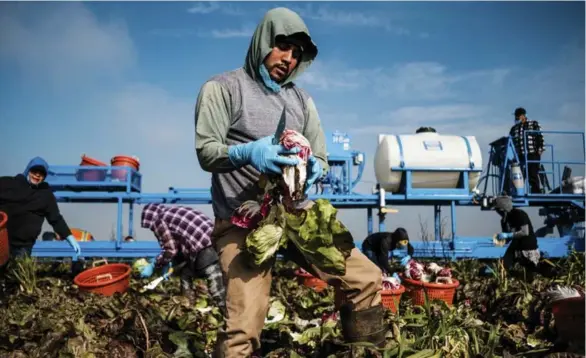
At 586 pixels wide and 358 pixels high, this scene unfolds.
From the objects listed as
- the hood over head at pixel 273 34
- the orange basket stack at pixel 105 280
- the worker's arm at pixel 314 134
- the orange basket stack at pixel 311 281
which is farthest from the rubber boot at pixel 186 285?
the hood over head at pixel 273 34

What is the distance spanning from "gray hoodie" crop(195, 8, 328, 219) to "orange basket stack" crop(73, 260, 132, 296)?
329 cm

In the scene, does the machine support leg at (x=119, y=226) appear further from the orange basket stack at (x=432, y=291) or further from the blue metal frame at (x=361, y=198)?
the orange basket stack at (x=432, y=291)

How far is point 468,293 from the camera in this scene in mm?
5129

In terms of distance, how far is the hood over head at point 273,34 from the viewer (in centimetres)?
232

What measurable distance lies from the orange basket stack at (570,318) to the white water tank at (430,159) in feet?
25.9

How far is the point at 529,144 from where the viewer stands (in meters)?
9.69

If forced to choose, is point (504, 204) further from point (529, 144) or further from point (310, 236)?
point (310, 236)

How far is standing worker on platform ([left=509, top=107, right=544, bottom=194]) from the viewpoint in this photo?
9.70 meters

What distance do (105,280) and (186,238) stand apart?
107 centimetres

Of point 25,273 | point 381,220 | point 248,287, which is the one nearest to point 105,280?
point 25,273

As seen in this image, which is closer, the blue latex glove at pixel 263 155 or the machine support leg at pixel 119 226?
the blue latex glove at pixel 263 155

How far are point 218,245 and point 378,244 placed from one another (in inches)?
210

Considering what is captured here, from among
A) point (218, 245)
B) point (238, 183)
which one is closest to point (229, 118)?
point (238, 183)

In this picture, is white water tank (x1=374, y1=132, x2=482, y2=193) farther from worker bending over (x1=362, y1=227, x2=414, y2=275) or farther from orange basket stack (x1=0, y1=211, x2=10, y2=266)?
orange basket stack (x1=0, y1=211, x2=10, y2=266)
